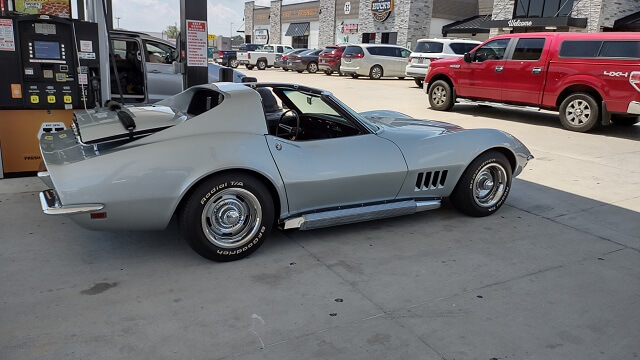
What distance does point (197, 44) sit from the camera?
650 centimetres

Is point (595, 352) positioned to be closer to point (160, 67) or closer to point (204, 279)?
point (204, 279)

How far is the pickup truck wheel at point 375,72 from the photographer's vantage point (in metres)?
21.9

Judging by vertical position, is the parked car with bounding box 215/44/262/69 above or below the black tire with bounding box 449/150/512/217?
above

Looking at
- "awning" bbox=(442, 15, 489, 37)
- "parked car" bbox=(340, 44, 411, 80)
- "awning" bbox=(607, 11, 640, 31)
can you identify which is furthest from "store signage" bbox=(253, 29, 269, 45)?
"awning" bbox=(607, 11, 640, 31)

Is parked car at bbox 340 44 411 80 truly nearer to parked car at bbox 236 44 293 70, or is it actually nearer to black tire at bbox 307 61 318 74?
black tire at bbox 307 61 318 74

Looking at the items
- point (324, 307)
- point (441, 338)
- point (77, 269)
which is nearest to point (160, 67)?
point (77, 269)

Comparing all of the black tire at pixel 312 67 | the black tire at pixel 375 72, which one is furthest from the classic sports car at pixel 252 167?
the black tire at pixel 312 67

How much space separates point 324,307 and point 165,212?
129 cm

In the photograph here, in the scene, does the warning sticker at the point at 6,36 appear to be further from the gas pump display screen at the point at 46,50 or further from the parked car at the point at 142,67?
the parked car at the point at 142,67

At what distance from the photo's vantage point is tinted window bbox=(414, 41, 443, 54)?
1772 cm

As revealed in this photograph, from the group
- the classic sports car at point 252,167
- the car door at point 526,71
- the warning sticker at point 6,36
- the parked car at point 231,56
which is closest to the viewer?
the classic sports car at point 252,167

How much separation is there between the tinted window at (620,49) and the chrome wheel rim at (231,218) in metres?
8.31

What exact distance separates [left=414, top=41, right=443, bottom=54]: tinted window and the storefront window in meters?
10.8

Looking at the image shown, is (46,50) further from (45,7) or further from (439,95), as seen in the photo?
(439,95)
